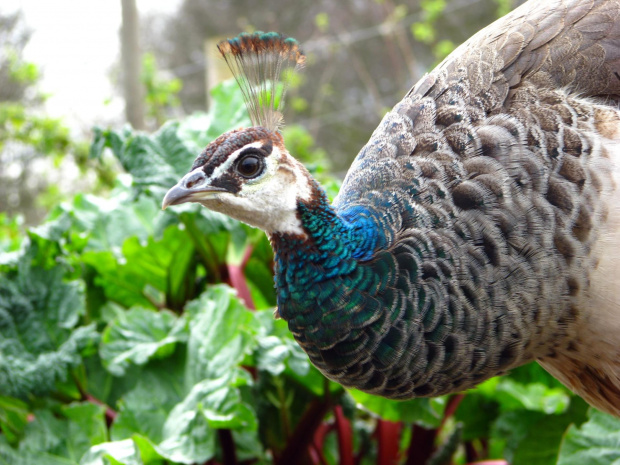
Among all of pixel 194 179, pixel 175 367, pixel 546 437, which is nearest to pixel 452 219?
pixel 194 179

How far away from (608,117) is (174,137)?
1.28m

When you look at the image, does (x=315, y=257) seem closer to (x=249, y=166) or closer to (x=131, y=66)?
(x=249, y=166)

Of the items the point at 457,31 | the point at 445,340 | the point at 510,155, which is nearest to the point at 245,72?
the point at 510,155

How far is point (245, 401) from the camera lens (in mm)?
1913

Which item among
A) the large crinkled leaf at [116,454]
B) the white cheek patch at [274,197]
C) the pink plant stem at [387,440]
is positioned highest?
the white cheek patch at [274,197]

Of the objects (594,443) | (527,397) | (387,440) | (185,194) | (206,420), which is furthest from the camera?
(527,397)

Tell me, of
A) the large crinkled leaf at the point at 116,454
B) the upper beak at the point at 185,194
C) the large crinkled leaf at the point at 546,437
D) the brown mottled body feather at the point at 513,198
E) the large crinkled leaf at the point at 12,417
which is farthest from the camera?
the large crinkled leaf at the point at 546,437

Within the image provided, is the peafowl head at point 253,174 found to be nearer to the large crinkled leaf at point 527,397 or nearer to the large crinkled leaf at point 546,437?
the large crinkled leaf at point 546,437

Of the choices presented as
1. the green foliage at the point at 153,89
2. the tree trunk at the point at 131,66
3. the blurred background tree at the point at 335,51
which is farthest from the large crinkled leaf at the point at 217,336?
the blurred background tree at the point at 335,51

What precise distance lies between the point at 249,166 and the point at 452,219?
0.43 m

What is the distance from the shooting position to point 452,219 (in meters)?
1.34

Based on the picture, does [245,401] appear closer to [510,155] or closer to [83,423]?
[83,423]

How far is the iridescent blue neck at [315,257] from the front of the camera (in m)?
1.28

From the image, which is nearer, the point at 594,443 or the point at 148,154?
the point at 594,443
